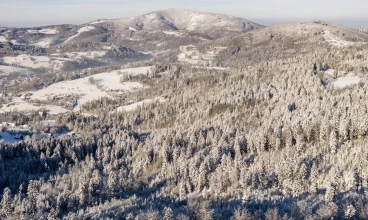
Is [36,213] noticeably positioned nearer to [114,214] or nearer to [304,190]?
[114,214]

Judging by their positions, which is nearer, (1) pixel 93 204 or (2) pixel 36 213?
(2) pixel 36 213

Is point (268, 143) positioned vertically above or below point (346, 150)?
below

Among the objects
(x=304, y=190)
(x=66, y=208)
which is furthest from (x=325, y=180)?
(x=66, y=208)

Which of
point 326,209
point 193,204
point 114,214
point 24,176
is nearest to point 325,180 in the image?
point 326,209

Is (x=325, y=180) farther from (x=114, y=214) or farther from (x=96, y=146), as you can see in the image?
(x=96, y=146)

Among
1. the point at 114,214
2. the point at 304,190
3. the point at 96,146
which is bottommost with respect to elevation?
the point at 96,146

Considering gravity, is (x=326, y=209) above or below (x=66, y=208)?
above

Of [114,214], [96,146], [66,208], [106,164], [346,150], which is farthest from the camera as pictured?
[96,146]

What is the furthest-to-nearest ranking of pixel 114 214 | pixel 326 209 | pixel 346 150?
pixel 346 150, pixel 114 214, pixel 326 209

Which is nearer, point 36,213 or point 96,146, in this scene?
point 36,213
